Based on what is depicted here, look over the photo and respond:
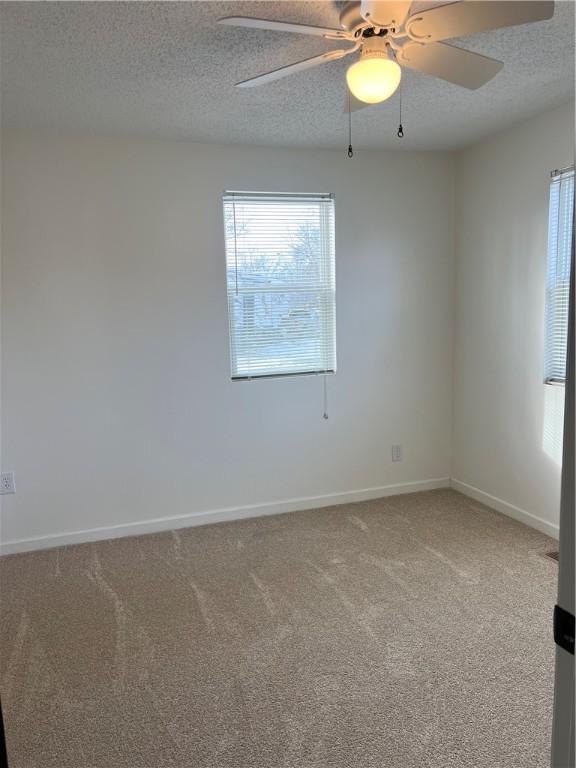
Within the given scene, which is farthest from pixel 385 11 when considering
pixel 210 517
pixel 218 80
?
pixel 210 517

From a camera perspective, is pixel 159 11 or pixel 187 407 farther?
pixel 187 407

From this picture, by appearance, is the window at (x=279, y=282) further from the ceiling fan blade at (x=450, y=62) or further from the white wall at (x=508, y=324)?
the ceiling fan blade at (x=450, y=62)

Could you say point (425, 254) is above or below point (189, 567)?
above

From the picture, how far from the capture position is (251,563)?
3.16 m

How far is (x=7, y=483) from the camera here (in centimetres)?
331

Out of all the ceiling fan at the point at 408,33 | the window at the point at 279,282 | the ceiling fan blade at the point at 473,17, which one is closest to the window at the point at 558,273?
the ceiling fan at the point at 408,33

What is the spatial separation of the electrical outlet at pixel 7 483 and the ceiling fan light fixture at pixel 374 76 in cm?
287

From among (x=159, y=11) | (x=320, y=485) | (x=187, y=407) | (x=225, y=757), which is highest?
(x=159, y=11)

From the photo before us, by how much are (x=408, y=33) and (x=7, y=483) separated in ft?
10.3

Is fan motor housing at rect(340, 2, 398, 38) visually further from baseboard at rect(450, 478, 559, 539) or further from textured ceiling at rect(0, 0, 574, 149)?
baseboard at rect(450, 478, 559, 539)

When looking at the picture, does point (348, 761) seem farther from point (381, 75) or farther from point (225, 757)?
point (381, 75)

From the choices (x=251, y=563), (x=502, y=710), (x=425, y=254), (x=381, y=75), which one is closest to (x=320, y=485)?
(x=251, y=563)

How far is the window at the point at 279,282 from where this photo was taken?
3639mm

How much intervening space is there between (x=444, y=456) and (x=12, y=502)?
3.10 m
